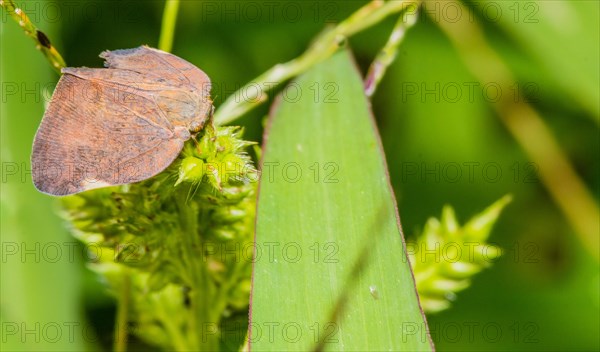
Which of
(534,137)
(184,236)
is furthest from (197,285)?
(534,137)

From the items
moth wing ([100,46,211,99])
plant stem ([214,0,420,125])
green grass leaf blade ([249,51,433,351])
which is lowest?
green grass leaf blade ([249,51,433,351])

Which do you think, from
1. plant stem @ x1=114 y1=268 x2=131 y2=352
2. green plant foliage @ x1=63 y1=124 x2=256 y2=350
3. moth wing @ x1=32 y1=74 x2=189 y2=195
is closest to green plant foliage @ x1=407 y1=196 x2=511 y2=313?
green plant foliage @ x1=63 y1=124 x2=256 y2=350

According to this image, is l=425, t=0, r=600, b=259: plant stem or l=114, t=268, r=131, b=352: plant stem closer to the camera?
l=114, t=268, r=131, b=352: plant stem

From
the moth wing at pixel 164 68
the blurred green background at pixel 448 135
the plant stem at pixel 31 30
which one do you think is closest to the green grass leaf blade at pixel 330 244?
the moth wing at pixel 164 68

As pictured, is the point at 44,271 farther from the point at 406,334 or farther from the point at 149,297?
the point at 406,334

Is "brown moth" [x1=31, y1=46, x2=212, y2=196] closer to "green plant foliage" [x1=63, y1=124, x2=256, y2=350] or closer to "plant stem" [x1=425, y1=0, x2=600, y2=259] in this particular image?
"green plant foliage" [x1=63, y1=124, x2=256, y2=350]

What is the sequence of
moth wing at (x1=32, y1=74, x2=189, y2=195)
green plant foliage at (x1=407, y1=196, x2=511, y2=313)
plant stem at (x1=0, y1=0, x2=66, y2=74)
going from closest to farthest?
moth wing at (x1=32, y1=74, x2=189, y2=195) → plant stem at (x1=0, y1=0, x2=66, y2=74) → green plant foliage at (x1=407, y1=196, x2=511, y2=313)

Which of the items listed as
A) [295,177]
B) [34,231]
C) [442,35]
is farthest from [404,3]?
[34,231]

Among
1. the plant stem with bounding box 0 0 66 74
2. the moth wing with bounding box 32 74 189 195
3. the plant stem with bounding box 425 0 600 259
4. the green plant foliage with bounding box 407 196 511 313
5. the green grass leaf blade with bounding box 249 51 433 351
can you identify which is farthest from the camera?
the plant stem with bounding box 425 0 600 259
